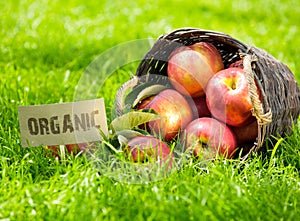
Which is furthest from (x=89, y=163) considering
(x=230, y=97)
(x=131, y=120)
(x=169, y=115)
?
(x=230, y=97)

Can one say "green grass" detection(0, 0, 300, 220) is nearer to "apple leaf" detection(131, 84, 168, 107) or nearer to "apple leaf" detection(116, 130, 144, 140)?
"apple leaf" detection(116, 130, 144, 140)

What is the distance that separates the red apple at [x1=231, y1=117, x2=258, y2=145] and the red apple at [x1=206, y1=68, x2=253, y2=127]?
34mm

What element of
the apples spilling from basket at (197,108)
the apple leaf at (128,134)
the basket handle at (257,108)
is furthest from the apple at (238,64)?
the apple leaf at (128,134)

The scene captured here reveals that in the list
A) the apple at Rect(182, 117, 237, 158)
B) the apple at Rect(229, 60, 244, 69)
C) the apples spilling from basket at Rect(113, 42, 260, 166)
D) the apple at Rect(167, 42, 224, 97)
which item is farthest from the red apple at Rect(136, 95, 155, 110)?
the apple at Rect(229, 60, 244, 69)

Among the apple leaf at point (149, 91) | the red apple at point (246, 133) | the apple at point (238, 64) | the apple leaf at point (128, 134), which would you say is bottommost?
the red apple at point (246, 133)

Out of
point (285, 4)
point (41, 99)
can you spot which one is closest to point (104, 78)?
point (41, 99)

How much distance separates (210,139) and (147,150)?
276 mm

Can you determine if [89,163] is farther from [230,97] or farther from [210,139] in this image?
[230,97]

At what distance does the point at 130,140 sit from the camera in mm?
1913

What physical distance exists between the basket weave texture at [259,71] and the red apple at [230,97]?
0.07 metres

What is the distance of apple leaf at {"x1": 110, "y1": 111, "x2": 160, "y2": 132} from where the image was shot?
6.56ft

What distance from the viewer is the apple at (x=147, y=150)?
177 centimetres

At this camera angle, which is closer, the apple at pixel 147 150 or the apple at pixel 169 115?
the apple at pixel 147 150

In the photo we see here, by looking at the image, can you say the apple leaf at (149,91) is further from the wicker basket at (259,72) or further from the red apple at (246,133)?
the red apple at (246,133)
